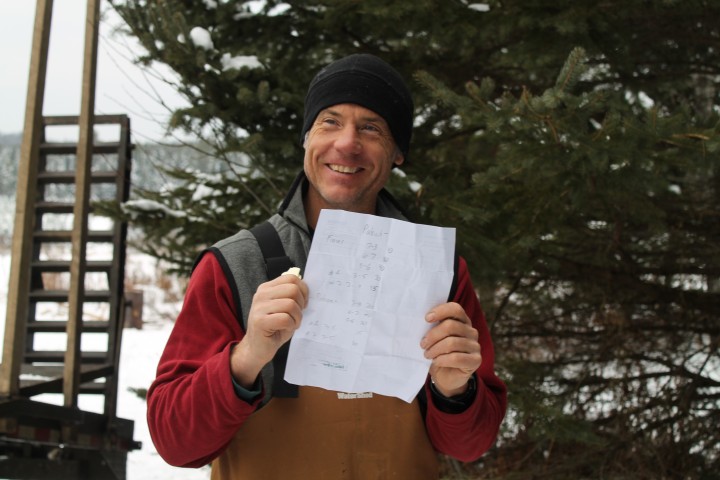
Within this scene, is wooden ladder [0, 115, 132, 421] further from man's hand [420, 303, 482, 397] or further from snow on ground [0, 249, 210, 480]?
man's hand [420, 303, 482, 397]

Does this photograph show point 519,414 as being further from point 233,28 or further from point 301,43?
point 233,28

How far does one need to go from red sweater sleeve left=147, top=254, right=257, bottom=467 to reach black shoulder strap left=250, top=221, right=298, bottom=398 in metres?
0.10

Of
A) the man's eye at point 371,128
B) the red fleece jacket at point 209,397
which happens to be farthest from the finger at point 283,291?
the man's eye at point 371,128

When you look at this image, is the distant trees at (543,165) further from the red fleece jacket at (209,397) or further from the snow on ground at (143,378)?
the snow on ground at (143,378)

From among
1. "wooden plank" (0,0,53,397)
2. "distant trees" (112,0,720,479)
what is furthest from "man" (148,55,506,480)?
"wooden plank" (0,0,53,397)

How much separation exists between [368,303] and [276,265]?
10.9 inches

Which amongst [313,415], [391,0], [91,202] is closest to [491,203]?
[391,0]

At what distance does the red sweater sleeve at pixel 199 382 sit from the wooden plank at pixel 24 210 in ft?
9.10

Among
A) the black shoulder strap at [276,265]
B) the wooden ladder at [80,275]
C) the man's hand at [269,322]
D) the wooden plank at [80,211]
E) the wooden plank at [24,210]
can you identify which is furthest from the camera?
the wooden ladder at [80,275]

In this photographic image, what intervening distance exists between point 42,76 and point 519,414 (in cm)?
321

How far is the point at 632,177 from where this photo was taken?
9.48 feet

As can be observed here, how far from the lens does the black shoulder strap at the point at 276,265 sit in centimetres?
160

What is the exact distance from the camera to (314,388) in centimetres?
164

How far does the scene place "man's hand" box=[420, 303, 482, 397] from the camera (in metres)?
1.46
